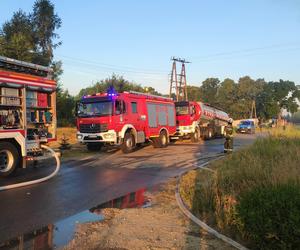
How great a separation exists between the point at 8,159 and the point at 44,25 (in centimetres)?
2926

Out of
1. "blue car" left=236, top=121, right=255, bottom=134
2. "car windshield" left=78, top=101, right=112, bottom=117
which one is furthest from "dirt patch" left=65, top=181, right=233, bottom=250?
"blue car" left=236, top=121, right=255, bottom=134

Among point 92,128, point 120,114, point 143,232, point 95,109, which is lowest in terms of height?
point 143,232

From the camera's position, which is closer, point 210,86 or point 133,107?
point 133,107

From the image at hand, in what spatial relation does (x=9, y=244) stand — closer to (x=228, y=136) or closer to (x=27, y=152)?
(x=27, y=152)

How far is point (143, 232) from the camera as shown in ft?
20.6

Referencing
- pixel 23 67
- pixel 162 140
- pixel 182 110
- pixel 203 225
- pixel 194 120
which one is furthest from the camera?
pixel 182 110

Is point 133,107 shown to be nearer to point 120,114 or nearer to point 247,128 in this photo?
point 120,114

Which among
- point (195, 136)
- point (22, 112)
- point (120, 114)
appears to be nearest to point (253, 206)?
point (22, 112)

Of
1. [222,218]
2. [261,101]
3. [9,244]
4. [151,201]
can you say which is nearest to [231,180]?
[151,201]

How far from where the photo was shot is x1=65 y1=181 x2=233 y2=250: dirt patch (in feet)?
18.6

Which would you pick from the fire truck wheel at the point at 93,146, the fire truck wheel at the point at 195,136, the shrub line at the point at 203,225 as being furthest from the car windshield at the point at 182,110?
the shrub line at the point at 203,225

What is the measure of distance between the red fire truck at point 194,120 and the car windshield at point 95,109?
392 inches

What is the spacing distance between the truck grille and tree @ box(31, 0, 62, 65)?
19.4m

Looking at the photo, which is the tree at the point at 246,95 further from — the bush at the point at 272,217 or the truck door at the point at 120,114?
the bush at the point at 272,217
